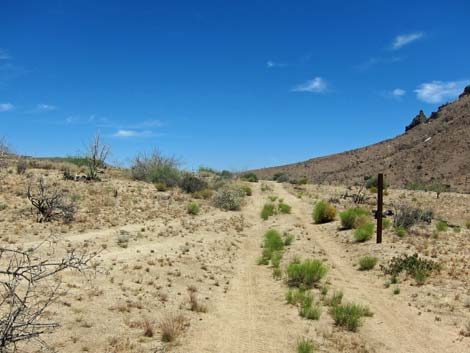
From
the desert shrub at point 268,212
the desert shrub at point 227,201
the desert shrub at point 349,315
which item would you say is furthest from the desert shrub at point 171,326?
the desert shrub at point 227,201

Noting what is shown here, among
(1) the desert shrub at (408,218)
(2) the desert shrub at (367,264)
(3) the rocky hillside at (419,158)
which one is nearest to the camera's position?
(2) the desert shrub at (367,264)

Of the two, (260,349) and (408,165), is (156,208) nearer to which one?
(260,349)

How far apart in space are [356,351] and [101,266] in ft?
26.8

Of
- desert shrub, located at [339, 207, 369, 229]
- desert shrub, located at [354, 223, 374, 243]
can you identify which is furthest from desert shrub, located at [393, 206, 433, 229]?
desert shrub, located at [354, 223, 374, 243]

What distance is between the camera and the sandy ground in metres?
9.02

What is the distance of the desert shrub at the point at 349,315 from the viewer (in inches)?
387

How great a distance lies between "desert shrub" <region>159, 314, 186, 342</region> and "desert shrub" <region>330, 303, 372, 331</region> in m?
3.49

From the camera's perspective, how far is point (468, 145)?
68250 millimetres

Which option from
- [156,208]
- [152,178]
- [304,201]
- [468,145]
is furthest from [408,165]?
[156,208]

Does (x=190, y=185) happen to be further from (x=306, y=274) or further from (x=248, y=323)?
(x=248, y=323)

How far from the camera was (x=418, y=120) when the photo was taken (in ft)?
325

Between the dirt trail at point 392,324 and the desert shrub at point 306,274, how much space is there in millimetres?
615

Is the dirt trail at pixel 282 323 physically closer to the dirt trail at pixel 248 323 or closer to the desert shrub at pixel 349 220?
the dirt trail at pixel 248 323

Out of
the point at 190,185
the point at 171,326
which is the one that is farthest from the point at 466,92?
the point at 171,326
